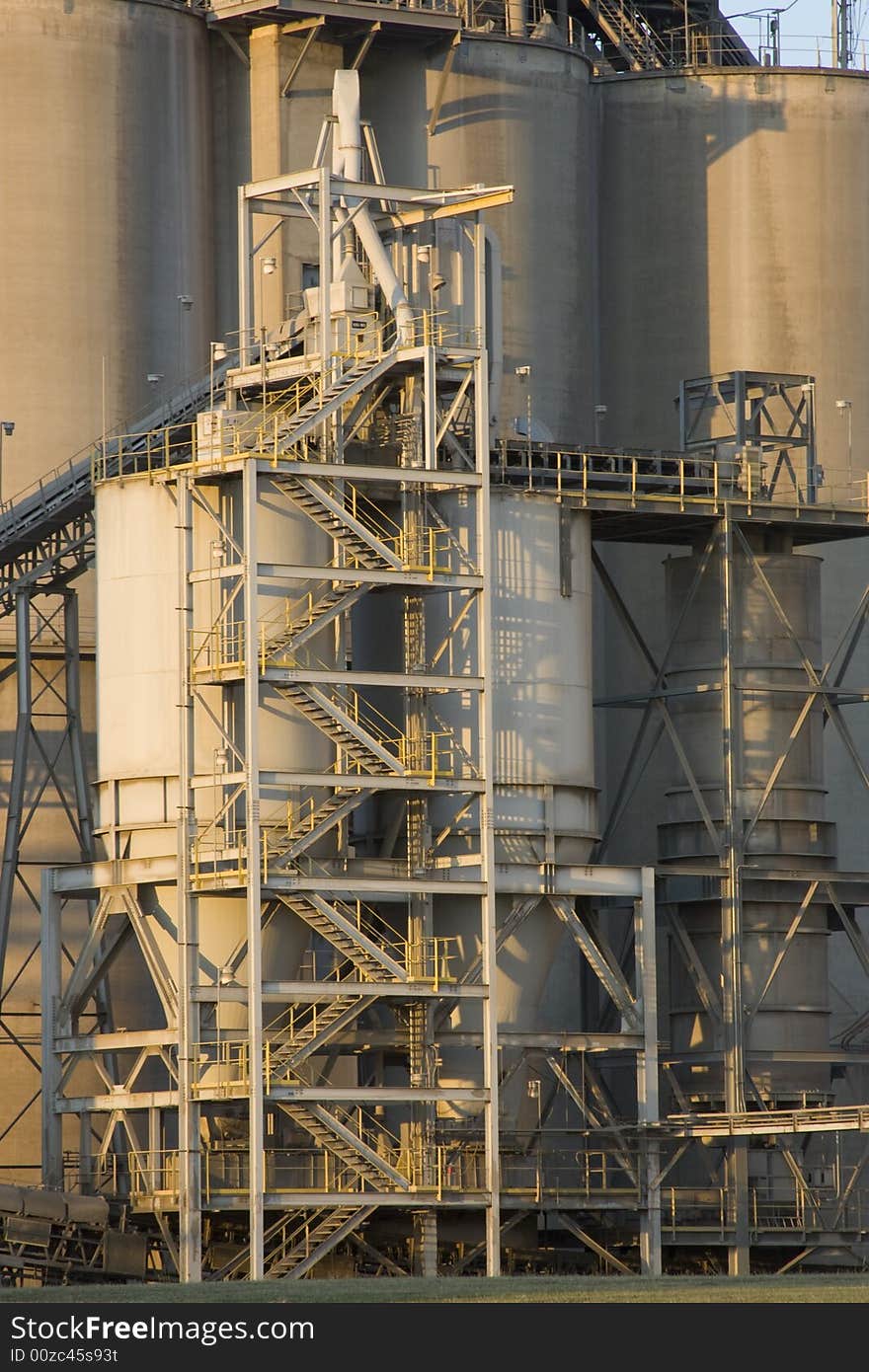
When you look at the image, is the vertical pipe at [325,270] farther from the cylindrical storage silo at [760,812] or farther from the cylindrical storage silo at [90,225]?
the cylindrical storage silo at [90,225]

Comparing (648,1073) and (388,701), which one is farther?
(388,701)

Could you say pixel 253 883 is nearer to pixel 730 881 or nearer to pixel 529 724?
pixel 529 724

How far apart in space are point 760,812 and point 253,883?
12.3m

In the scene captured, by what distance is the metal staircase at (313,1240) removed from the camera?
53406 mm

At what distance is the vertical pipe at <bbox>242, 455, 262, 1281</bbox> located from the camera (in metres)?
53.2

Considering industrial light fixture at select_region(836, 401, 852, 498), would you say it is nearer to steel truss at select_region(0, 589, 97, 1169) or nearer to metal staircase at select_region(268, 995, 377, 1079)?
steel truss at select_region(0, 589, 97, 1169)

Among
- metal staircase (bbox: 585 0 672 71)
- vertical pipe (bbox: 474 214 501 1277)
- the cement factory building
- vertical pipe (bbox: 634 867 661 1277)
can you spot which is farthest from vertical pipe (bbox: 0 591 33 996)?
metal staircase (bbox: 585 0 672 71)

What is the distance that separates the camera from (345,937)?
55.2 meters

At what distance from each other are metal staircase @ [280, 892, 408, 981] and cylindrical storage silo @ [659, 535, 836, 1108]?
878cm

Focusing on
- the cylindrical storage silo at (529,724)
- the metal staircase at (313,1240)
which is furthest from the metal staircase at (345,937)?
the metal staircase at (313,1240)

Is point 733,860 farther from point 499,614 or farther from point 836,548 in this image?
point 836,548

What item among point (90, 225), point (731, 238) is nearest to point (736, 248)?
point (731, 238)

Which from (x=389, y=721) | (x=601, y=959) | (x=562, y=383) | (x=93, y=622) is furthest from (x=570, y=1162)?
(x=562, y=383)

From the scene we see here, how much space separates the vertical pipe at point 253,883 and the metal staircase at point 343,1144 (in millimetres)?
980
